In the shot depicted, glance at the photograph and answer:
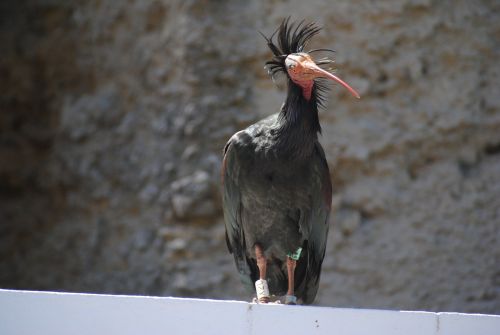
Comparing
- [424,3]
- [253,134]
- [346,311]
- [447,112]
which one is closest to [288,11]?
[424,3]

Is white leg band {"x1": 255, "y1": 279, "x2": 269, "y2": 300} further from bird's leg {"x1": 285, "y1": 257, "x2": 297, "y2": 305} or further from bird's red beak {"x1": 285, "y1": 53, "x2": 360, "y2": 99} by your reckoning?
bird's red beak {"x1": 285, "y1": 53, "x2": 360, "y2": 99}

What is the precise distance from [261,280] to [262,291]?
9 centimetres

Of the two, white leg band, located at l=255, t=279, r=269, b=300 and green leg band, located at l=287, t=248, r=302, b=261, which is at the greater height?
green leg band, located at l=287, t=248, r=302, b=261

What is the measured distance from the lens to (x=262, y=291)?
186 inches

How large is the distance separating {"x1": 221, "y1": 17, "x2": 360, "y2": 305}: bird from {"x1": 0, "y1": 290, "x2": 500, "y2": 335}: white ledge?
96cm

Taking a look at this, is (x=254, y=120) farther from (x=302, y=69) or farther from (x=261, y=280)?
(x=261, y=280)

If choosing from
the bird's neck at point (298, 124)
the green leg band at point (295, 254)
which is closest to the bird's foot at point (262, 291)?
the green leg band at point (295, 254)

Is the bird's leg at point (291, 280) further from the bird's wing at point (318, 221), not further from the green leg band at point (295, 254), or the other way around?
the bird's wing at point (318, 221)

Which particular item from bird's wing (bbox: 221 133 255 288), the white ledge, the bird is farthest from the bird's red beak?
the white ledge

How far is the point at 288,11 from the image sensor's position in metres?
7.50

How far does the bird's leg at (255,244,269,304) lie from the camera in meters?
4.70

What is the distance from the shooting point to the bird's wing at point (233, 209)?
5000 millimetres

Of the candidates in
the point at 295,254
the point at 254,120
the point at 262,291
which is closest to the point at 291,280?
the point at 295,254

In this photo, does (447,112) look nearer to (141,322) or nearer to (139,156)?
(139,156)
